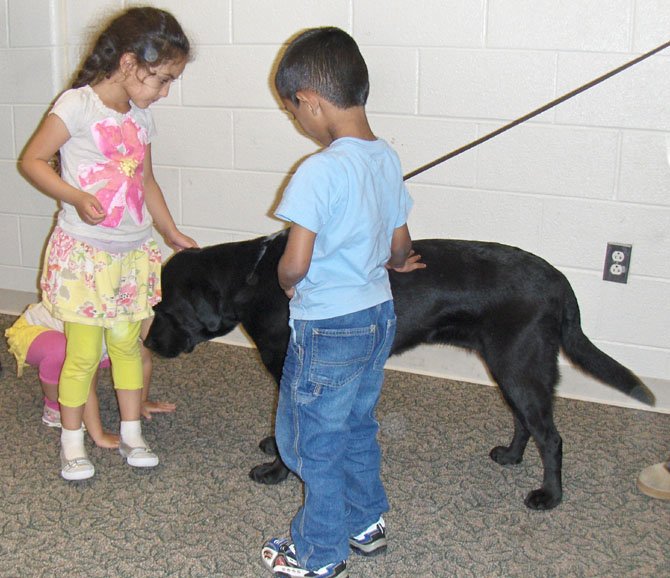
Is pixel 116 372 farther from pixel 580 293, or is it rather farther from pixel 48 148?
pixel 580 293

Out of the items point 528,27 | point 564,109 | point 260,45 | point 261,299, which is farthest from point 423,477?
point 260,45

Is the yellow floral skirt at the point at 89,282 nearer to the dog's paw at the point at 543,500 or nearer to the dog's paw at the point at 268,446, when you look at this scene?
the dog's paw at the point at 268,446

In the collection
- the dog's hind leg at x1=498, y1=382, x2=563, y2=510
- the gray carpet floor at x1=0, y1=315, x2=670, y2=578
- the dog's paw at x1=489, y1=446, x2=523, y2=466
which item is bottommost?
the gray carpet floor at x1=0, y1=315, x2=670, y2=578

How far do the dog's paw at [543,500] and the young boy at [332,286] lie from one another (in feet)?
1.63

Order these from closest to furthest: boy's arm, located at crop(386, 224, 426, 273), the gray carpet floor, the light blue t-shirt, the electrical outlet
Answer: the light blue t-shirt < boy's arm, located at crop(386, 224, 426, 273) < the gray carpet floor < the electrical outlet

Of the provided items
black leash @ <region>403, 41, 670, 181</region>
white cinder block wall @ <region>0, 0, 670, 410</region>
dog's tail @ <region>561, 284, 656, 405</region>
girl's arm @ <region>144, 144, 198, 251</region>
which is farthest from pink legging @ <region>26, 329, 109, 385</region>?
dog's tail @ <region>561, 284, 656, 405</region>

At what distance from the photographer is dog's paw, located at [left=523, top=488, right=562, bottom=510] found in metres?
2.01

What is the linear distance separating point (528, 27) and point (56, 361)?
1781 millimetres

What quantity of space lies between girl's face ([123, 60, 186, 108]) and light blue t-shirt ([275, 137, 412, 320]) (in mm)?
661

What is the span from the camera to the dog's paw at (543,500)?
2.01m

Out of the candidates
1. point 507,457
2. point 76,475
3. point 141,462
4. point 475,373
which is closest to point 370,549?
point 507,457

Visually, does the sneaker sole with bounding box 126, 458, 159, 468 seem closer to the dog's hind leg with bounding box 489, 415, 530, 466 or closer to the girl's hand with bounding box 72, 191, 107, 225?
the girl's hand with bounding box 72, 191, 107, 225

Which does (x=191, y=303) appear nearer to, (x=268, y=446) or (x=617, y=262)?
(x=268, y=446)

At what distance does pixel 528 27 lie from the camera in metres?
2.51
